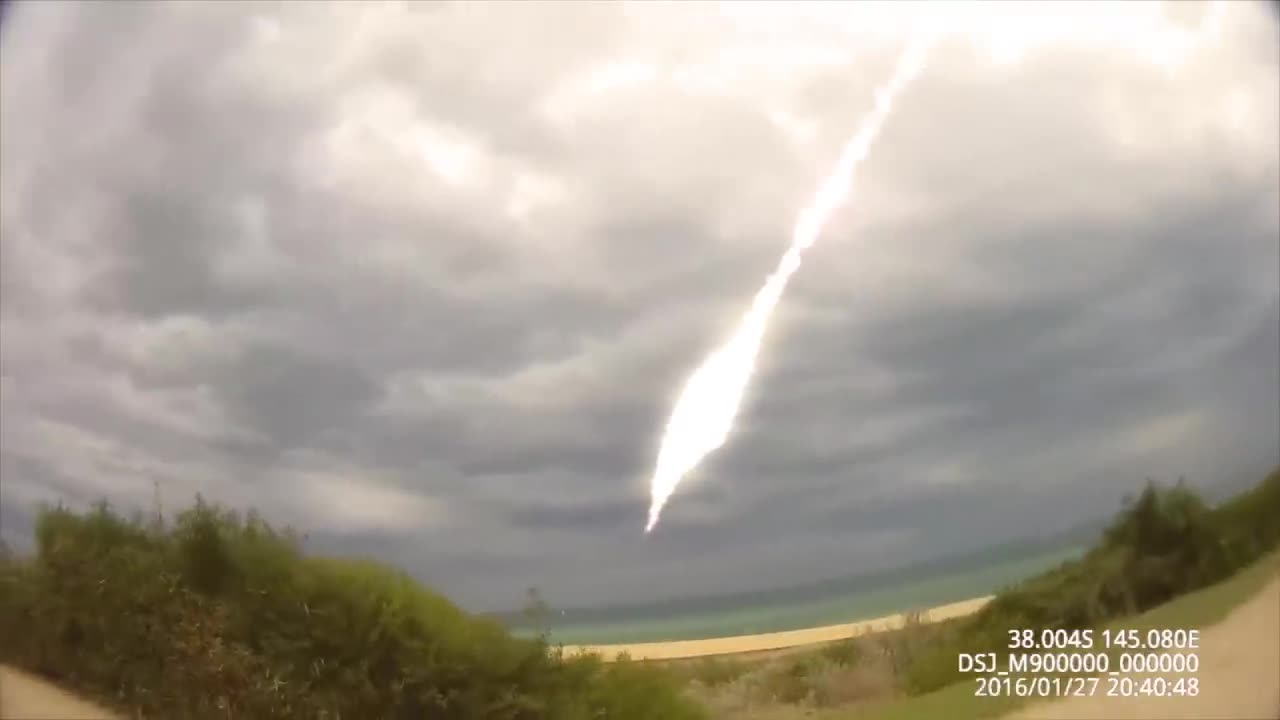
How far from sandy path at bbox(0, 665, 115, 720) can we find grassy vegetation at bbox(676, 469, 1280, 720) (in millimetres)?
1078

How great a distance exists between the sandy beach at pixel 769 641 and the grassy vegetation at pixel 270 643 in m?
0.02

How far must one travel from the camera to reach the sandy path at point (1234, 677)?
1662 mm

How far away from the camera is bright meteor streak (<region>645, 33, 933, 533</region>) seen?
168 cm

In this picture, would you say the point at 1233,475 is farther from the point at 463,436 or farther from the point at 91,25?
the point at 91,25

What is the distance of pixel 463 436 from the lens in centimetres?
169

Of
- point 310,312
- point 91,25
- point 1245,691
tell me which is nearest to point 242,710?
point 310,312

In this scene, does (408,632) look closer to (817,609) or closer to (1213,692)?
(817,609)

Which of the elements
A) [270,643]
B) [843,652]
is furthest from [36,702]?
[843,652]

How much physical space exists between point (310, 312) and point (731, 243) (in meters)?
0.81

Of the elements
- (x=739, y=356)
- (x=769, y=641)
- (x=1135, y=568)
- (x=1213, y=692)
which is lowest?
(x=1213, y=692)

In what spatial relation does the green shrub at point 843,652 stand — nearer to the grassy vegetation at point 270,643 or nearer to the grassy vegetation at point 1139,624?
the grassy vegetation at point 1139,624

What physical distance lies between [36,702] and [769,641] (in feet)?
4.38

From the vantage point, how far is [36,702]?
64.8 inches

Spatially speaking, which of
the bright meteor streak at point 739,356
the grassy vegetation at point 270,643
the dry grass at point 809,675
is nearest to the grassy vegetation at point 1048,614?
the dry grass at point 809,675
